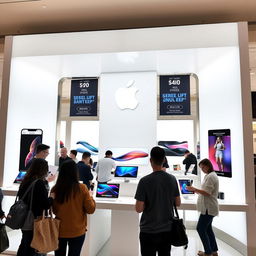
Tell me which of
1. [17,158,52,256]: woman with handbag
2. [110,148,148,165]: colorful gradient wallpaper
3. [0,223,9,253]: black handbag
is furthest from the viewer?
[110,148,148,165]: colorful gradient wallpaper

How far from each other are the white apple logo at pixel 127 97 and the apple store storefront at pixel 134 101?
0.9 inches

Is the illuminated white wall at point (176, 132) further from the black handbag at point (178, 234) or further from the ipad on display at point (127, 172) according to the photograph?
the black handbag at point (178, 234)

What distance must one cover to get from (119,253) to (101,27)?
3775 mm

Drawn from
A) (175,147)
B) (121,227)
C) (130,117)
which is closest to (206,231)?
(121,227)

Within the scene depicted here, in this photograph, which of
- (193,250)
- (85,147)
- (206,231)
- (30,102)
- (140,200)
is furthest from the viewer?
(85,147)

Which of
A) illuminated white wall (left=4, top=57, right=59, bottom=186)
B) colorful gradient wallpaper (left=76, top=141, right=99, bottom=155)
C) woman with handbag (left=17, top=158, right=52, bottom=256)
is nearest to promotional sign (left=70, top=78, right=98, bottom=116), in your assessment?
illuminated white wall (left=4, top=57, right=59, bottom=186)

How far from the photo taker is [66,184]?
192cm

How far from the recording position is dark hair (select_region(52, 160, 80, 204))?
1.92 metres

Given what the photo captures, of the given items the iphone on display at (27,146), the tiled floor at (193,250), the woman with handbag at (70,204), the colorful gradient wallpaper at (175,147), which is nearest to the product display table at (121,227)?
the tiled floor at (193,250)

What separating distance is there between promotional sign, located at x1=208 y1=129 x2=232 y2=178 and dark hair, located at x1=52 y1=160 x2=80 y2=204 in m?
2.72

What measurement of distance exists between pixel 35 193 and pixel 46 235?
0.35m

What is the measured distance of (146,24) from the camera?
4195 mm

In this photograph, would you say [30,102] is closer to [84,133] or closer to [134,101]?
[134,101]

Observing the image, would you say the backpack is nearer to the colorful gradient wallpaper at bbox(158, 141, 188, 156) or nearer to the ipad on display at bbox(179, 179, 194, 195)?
the ipad on display at bbox(179, 179, 194, 195)
